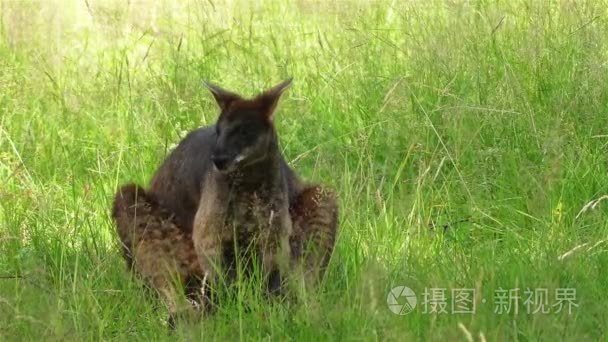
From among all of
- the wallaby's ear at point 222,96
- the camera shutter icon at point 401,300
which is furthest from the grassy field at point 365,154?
the wallaby's ear at point 222,96

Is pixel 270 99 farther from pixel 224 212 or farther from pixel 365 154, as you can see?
pixel 365 154

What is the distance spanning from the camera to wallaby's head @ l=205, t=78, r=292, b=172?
174 inches

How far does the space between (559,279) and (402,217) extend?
3.46 ft

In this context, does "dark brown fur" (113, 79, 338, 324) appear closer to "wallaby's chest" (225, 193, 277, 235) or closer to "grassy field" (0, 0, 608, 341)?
"wallaby's chest" (225, 193, 277, 235)

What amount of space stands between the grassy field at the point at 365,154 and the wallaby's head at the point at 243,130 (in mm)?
572

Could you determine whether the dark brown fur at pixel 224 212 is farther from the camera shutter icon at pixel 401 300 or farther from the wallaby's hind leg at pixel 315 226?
the camera shutter icon at pixel 401 300

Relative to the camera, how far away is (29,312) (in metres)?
4.03

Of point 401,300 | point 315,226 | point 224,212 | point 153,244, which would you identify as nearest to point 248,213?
point 224,212

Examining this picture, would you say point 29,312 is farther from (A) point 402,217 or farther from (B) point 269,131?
(A) point 402,217

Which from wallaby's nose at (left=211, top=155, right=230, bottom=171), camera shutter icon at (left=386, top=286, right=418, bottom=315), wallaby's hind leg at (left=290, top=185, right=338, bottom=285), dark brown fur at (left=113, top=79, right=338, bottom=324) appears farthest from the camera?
wallaby's hind leg at (left=290, top=185, right=338, bottom=285)

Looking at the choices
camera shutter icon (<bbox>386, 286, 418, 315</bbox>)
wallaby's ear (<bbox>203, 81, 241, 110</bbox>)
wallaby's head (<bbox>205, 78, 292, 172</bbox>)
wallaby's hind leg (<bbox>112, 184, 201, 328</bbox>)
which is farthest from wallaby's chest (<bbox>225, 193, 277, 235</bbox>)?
camera shutter icon (<bbox>386, 286, 418, 315</bbox>)

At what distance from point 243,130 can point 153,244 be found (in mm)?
697

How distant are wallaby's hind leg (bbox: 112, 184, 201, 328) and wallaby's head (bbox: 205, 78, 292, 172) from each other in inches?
21.2

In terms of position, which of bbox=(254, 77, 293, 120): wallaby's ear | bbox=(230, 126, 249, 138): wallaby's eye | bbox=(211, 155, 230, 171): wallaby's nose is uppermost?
bbox=(254, 77, 293, 120): wallaby's ear
